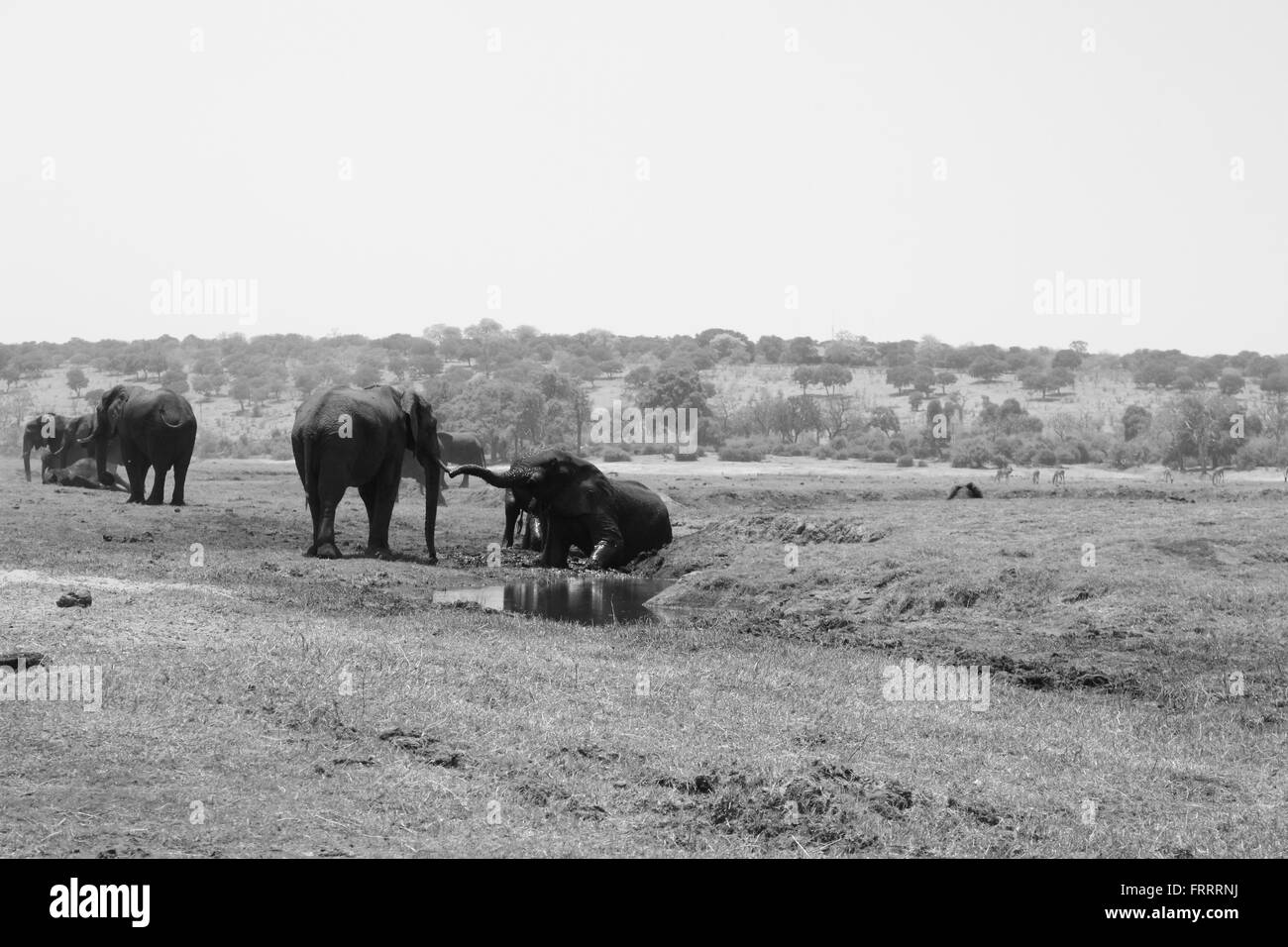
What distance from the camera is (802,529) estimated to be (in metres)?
21.6

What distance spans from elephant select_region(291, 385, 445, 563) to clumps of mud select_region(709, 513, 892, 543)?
4.96 meters

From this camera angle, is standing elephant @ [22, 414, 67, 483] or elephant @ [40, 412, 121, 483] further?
A: standing elephant @ [22, 414, 67, 483]

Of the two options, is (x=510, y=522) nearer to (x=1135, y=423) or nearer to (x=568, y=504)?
(x=568, y=504)

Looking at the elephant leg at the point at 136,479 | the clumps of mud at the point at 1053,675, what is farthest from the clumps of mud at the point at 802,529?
the elephant leg at the point at 136,479

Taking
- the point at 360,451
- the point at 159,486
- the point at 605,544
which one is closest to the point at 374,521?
the point at 360,451

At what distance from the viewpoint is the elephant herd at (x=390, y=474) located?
2020 centimetres

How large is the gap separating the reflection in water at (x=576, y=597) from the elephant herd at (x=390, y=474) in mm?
1567

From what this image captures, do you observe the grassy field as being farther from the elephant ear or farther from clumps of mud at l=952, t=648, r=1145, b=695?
the elephant ear

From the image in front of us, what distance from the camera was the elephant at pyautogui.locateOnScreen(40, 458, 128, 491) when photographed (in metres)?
31.5

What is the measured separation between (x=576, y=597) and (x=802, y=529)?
4.32 metres

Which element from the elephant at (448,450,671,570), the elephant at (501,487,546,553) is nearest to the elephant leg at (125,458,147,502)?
the elephant at (501,487,546,553)

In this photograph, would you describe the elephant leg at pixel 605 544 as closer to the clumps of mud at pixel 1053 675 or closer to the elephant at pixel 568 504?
the elephant at pixel 568 504
